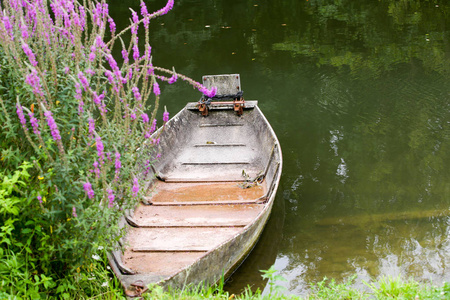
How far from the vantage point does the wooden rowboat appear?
4336mm

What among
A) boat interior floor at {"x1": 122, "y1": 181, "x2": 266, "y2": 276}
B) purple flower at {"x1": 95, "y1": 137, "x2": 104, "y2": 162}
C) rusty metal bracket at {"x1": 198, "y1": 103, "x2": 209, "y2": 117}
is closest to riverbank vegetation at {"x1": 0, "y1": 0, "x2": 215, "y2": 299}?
purple flower at {"x1": 95, "y1": 137, "x2": 104, "y2": 162}

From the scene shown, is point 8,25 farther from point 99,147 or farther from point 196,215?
point 196,215

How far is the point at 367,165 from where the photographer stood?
7.17m

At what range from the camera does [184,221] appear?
5352 mm

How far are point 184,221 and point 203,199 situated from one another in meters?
0.58

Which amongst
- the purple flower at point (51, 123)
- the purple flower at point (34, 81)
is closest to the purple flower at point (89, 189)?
the purple flower at point (51, 123)

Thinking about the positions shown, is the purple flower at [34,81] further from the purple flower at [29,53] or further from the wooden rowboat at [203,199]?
the wooden rowboat at [203,199]

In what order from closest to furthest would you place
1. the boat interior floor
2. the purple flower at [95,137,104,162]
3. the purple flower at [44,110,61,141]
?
1. the purple flower at [44,110,61,141]
2. the purple flower at [95,137,104,162]
3. the boat interior floor

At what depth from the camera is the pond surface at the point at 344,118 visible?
5.42m

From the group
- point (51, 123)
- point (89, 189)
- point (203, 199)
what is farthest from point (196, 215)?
point (51, 123)

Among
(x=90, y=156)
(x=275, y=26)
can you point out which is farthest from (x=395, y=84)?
(x=90, y=156)

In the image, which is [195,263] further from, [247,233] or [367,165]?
[367,165]

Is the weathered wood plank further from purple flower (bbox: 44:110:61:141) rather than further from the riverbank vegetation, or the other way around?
purple flower (bbox: 44:110:61:141)

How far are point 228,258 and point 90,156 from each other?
1.78m
